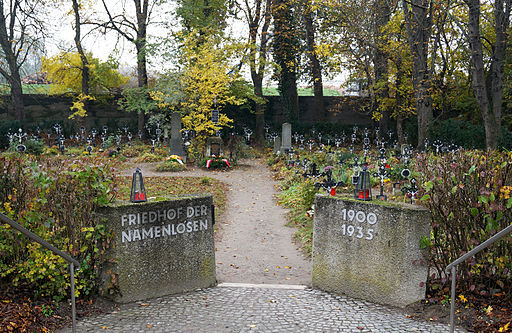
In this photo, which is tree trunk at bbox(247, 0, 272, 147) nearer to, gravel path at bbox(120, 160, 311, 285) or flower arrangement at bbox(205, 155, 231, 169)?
flower arrangement at bbox(205, 155, 231, 169)

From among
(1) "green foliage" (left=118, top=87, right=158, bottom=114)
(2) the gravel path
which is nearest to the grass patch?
(2) the gravel path

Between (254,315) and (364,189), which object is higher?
(364,189)

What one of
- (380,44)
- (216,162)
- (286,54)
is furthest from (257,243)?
(286,54)

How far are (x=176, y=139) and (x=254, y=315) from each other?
1504 cm

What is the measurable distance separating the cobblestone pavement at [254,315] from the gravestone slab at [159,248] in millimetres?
177

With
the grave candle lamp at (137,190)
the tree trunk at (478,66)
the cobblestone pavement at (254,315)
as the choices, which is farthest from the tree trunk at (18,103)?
the cobblestone pavement at (254,315)

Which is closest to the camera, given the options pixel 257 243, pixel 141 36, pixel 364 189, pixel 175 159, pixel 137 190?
pixel 137 190

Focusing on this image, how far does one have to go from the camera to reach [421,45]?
15.4 m

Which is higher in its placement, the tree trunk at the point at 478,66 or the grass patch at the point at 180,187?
the tree trunk at the point at 478,66

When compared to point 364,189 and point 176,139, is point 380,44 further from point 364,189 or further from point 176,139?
point 364,189

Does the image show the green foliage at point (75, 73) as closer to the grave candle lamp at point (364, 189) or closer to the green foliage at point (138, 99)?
the green foliage at point (138, 99)

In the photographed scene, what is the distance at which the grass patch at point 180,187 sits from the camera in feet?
38.8

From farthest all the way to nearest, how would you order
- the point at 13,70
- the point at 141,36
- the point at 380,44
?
1. the point at 141,36
2. the point at 13,70
3. the point at 380,44

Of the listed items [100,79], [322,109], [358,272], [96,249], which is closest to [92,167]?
[96,249]
